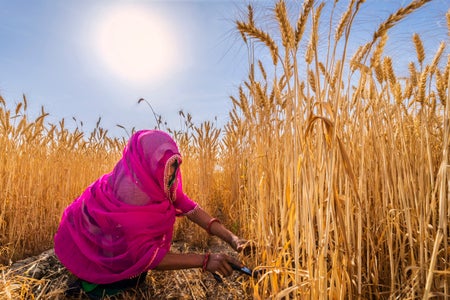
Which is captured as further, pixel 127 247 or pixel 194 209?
pixel 194 209

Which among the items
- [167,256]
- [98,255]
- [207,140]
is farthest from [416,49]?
[207,140]

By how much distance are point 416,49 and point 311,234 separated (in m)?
0.74

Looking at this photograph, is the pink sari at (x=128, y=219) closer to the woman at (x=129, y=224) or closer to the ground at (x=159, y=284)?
the woman at (x=129, y=224)

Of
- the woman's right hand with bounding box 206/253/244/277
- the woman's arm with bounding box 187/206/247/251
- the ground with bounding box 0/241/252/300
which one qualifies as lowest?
the ground with bounding box 0/241/252/300

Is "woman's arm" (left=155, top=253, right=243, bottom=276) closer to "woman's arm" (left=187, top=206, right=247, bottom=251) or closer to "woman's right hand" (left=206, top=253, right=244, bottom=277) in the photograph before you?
"woman's right hand" (left=206, top=253, right=244, bottom=277)

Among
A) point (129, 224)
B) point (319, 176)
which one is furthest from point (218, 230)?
point (319, 176)

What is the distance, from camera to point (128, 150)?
1578 mm

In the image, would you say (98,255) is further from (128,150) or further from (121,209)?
(128,150)

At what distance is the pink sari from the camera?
4.74 feet

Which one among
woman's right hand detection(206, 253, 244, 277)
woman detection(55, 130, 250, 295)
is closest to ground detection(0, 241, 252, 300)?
woman detection(55, 130, 250, 295)

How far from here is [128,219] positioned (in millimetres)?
1439

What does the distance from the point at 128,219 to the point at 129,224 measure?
0.9 inches

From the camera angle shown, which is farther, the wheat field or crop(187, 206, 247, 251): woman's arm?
crop(187, 206, 247, 251): woman's arm

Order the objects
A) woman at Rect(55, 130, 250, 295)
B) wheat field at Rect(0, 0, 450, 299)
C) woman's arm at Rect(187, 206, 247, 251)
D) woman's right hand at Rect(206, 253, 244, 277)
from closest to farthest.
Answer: wheat field at Rect(0, 0, 450, 299), woman's right hand at Rect(206, 253, 244, 277), woman at Rect(55, 130, 250, 295), woman's arm at Rect(187, 206, 247, 251)
